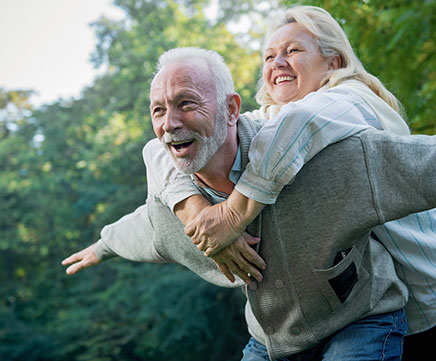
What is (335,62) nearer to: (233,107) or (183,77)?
(233,107)

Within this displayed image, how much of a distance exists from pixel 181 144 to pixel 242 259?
1.37ft

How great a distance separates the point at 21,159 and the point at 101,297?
736 cm

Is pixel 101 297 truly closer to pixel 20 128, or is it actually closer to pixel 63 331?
pixel 63 331

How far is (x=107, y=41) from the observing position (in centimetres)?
1825

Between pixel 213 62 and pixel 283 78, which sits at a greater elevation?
pixel 213 62

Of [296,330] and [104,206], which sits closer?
[296,330]

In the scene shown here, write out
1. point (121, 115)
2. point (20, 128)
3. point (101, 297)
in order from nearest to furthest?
point (101, 297) < point (121, 115) < point (20, 128)

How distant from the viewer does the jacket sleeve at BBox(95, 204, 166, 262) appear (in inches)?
80.4

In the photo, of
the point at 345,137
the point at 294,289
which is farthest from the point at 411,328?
the point at 345,137

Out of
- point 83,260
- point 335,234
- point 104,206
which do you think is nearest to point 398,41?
point 335,234

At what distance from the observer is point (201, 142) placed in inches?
59.4

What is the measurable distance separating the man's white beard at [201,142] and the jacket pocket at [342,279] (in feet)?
1.65

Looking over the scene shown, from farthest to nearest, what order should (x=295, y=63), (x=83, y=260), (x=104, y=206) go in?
(x=104, y=206)
(x=83, y=260)
(x=295, y=63)

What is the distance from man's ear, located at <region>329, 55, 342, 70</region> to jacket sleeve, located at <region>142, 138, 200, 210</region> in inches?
31.7
